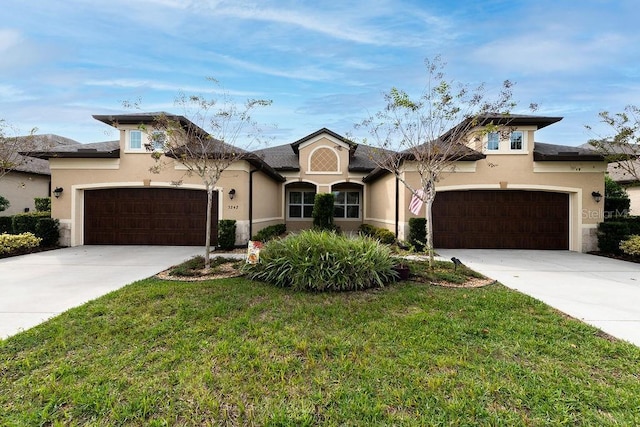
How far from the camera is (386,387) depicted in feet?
9.32

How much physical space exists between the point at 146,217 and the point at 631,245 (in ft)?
56.9

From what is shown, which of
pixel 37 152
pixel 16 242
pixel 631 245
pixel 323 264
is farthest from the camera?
pixel 37 152

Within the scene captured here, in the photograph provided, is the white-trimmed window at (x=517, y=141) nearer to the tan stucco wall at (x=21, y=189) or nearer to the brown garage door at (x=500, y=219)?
the brown garage door at (x=500, y=219)

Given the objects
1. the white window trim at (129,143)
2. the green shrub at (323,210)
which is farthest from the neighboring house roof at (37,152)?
the green shrub at (323,210)

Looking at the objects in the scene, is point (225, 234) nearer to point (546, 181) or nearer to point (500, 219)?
point (500, 219)

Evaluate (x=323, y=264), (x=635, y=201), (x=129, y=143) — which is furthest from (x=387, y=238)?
(x=635, y=201)

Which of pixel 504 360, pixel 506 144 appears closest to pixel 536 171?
pixel 506 144

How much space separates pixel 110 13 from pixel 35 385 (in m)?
8.79

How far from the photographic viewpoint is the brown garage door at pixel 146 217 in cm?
1191

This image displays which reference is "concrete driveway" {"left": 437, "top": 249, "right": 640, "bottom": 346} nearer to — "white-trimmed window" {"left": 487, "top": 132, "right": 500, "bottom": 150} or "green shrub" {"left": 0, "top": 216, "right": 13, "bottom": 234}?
"white-trimmed window" {"left": 487, "top": 132, "right": 500, "bottom": 150}

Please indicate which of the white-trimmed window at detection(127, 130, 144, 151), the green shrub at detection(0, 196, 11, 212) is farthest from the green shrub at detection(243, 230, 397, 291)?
the green shrub at detection(0, 196, 11, 212)

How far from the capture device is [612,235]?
10.5m

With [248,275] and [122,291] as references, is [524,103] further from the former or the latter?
[122,291]

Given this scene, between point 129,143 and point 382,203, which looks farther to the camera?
point 382,203
